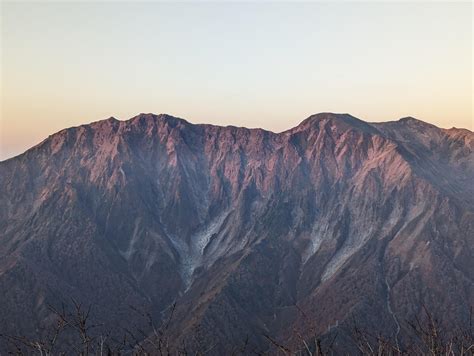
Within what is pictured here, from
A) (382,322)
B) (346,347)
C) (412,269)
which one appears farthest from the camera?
(412,269)

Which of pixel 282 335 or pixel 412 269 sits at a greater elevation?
pixel 412 269

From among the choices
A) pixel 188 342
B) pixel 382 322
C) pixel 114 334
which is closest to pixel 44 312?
pixel 114 334

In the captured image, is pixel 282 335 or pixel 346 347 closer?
pixel 346 347

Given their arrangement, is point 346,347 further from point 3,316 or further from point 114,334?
point 3,316

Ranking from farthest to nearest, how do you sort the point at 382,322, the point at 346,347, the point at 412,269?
the point at 412,269 < the point at 382,322 < the point at 346,347

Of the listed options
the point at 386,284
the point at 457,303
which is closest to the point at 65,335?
the point at 386,284

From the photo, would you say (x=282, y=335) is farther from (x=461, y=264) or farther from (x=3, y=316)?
(x=3, y=316)

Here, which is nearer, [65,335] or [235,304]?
[65,335]

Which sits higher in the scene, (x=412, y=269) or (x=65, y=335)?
(x=412, y=269)
